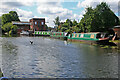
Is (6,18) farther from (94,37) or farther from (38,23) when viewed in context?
(94,37)

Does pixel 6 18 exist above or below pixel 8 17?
below

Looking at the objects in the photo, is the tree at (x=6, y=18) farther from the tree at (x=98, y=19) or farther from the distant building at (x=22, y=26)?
the tree at (x=98, y=19)

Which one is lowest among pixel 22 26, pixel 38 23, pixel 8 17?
pixel 22 26

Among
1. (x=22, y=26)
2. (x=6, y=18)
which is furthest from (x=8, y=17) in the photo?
(x=22, y=26)

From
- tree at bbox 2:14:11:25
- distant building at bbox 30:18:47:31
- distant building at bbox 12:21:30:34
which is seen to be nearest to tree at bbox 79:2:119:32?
distant building at bbox 30:18:47:31

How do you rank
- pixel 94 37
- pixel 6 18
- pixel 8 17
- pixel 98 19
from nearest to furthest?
pixel 94 37
pixel 98 19
pixel 6 18
pixel 8 17

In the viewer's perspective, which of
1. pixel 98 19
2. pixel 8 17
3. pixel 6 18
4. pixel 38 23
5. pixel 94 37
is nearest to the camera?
pixel 94 37

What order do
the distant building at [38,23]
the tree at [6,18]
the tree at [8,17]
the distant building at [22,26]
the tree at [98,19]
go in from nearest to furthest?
the tree at [98,19], the distant building at [38,23], the distant building at [22,26], the tree at [6,18], the tree at [8,17]

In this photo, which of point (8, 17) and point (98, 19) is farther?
point (8, 17)

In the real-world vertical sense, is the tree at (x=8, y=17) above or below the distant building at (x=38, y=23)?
above

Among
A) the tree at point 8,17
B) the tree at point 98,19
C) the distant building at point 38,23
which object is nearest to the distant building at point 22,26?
the distant building at point 38,23

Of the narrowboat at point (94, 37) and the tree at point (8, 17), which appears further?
the tree at point (8, 17)

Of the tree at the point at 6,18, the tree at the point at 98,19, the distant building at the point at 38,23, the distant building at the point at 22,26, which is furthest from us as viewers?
the tree at the point at 6,18

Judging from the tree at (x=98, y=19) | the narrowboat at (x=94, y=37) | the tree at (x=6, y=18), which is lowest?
the narrowboat at (x=94, y=37)
